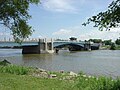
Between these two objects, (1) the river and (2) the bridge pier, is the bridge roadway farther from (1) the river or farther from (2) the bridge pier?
(1) the river

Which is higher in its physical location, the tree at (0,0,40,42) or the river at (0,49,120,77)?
the tree at (0,0,40,42)

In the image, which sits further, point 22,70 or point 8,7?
point 8,7

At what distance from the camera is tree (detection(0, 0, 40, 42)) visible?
29061mm

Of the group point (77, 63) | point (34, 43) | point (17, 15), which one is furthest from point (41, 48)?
point (17, 15)

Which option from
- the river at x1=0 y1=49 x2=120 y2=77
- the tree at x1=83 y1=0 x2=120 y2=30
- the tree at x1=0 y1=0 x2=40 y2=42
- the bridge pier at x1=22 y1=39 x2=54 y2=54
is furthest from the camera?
the bridge pier at x1=22 y1=39 x2=54 y2=54

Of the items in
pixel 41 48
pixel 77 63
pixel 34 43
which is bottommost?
pixel 77 63

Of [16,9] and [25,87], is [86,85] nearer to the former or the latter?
[25,87]

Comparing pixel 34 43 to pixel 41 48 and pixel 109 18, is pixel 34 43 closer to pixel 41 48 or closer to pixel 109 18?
pixel 41 48

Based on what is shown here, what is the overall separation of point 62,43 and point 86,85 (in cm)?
10539

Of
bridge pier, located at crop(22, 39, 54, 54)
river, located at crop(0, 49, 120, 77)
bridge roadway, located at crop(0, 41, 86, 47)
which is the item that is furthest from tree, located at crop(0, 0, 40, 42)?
bridge pier, located at crop(22, 39, 54, 54)

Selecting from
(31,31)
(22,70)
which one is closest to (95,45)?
(31,31)

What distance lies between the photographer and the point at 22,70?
20875mm

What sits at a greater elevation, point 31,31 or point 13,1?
point 13,1

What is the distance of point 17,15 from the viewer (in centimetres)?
3097
